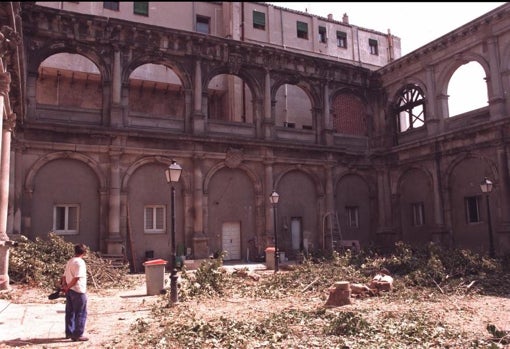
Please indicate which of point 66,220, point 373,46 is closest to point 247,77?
point 66,220

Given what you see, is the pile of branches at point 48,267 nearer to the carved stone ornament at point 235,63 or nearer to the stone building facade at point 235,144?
the stone building facade at point 235,144

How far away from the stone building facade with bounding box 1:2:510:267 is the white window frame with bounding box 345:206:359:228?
0.08m

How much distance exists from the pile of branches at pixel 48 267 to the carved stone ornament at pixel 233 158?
25.3 feet

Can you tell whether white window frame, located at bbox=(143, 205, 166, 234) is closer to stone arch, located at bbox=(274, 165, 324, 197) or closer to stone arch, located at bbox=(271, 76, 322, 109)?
stone arch, located at bbox=(274, 165, 324, 197)

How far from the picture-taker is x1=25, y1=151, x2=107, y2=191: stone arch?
727 inches

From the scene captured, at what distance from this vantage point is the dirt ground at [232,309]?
320 inches

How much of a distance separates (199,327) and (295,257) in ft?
52.2

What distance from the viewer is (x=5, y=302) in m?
11.3

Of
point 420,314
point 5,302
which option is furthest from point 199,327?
point 5,302

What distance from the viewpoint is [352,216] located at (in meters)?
26.4

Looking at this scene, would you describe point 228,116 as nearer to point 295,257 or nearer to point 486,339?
point 295,257

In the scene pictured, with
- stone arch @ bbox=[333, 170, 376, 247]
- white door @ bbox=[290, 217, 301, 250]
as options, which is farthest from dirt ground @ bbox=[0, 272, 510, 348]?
stone arch @ bbox=[333, 170, 376, 247]

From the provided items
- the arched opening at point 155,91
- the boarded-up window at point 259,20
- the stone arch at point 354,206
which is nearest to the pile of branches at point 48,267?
the stone arch at point 354,206

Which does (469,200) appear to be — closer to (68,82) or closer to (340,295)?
(340,295)
